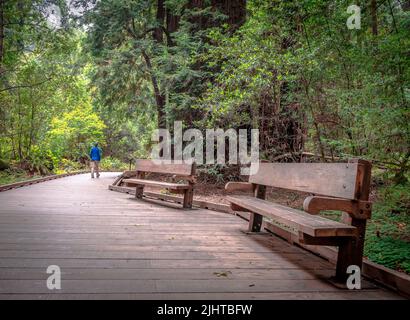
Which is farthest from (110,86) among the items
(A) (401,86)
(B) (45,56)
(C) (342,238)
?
(C) (342,238)

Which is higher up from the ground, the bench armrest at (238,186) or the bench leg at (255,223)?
the bench armrest at (238,186)

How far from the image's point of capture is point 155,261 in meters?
3.42

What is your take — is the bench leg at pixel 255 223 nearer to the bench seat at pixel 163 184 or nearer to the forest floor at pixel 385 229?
the forest floor at pixel 385 229

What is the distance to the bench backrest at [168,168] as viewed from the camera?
686cm

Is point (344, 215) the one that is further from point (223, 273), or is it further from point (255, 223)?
point (255, 223)

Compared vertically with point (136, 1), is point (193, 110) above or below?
below

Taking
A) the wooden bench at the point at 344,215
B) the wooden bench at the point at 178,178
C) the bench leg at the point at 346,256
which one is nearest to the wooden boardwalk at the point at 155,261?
the bench leg at the point at 346,256

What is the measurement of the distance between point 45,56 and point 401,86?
13396mm

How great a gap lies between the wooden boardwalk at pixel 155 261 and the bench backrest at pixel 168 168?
1.28 metres

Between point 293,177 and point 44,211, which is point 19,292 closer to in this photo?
point 293,177

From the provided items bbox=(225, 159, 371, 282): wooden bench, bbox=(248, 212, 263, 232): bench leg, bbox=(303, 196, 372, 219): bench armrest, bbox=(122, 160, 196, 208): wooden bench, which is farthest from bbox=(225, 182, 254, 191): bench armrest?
bbox=(303, 196, 372, 219): bench armrest

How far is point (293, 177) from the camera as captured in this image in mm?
4176

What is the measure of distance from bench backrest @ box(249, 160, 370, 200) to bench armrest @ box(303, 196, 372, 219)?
62 millimetres

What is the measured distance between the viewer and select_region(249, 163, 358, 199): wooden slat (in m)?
3.07
